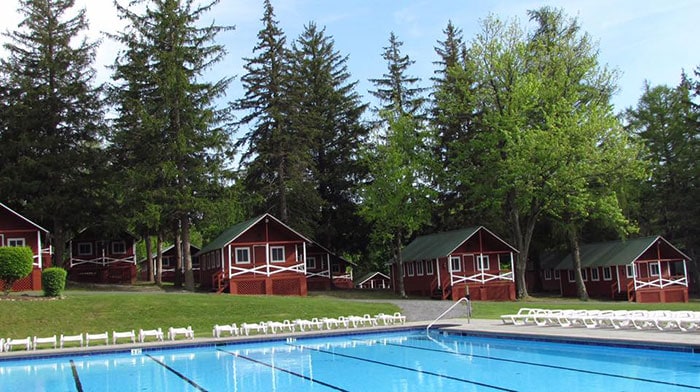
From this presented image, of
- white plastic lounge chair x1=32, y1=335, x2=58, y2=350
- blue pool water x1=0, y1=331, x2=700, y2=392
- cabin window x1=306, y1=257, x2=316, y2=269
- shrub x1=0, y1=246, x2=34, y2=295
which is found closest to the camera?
blue pool water x1=0, y1=331, x2=700, y2=392

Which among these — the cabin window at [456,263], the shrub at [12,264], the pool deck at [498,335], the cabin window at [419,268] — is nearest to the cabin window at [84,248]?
the shrub at [12,264]

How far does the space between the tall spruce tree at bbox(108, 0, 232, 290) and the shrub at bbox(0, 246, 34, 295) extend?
366 inches

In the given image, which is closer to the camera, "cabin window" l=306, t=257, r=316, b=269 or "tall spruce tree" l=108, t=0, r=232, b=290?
"tall spruce tree" l=108, t=0, r=232, b=290

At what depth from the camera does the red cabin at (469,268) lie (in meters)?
41.1

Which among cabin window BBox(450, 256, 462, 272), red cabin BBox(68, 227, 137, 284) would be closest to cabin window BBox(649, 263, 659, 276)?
cabin window BBox(450, 256, 462, 272)

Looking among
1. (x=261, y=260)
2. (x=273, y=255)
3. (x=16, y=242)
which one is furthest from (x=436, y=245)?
(x=16, y=242)

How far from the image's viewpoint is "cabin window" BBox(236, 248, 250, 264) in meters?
40.0

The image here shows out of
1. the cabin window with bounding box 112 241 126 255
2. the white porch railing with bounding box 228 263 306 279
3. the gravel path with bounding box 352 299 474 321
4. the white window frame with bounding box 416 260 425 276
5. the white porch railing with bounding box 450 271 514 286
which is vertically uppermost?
the cabin window with bounding box 112 241 126 255

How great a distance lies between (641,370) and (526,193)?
26738 mm

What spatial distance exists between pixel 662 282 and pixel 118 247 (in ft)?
125

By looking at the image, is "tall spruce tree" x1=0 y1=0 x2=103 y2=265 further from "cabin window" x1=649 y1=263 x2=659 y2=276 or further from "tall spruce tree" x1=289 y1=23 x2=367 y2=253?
"cabin window" x1=649 y1=263 x2=659 y2=276

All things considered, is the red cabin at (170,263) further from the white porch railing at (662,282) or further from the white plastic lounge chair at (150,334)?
the white porch railing at (662,282)

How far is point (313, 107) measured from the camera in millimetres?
51281

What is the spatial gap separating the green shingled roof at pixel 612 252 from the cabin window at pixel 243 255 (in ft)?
81.6
